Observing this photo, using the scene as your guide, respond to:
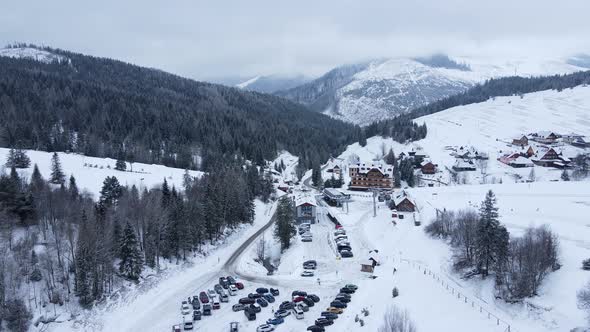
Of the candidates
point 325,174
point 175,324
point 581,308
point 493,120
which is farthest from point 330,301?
point 493,120

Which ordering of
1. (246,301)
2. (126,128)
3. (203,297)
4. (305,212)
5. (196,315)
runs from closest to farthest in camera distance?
(196,315), (246,301), (203,297), (305,212), (126,128)

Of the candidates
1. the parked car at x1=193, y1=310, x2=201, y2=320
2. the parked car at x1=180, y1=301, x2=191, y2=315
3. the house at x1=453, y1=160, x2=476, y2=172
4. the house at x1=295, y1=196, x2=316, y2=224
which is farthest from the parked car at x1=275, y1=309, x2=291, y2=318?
the house at x1=453, y1=160, x2=476, y2=172

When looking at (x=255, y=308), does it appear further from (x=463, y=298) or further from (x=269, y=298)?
(x=463, y=298)

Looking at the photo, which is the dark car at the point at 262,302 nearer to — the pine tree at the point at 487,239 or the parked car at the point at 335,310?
the parked car at the point at 335,310

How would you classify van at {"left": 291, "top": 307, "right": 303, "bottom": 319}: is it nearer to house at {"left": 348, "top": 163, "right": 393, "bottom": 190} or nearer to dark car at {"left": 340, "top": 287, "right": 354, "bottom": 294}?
dark car at {"left": 340, "top": 287, "right": 354, "bottom": 294}

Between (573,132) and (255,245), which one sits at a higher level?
(573,132)

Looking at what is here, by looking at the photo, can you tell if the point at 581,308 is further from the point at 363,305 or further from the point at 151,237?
the point at 151,237

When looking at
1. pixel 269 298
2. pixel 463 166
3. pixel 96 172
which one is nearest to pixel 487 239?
pixel 269 298
